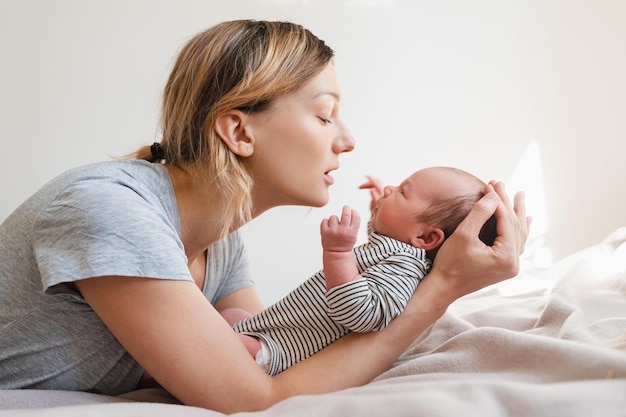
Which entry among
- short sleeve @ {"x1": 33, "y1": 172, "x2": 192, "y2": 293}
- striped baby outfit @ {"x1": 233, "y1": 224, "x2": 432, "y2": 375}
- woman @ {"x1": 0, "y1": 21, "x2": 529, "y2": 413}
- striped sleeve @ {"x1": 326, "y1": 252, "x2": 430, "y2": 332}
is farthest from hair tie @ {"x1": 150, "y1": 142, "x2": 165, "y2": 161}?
striped sleeve @ {"x1": 326, "y1": 252, "x2": 430, "y2": 332}

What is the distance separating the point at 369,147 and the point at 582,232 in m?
1.01

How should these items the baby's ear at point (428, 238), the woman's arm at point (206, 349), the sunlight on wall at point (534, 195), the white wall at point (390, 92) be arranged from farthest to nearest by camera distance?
the sunlight on wall at point (534, 195) < the white wall at point (390, 92) < the baby's ear at point (428, 238) < the woman's arm at point (206, 349)

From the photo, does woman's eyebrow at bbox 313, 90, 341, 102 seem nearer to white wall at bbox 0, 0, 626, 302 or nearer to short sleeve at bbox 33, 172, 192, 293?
short sleeve at bbox 33, 172, 192, 293

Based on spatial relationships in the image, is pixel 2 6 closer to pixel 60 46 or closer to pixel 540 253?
pixel 60 46

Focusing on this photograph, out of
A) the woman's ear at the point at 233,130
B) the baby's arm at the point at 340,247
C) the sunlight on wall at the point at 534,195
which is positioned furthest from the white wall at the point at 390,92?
the baby's arm at the point at 340,247

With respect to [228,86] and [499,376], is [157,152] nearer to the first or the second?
[228,86]

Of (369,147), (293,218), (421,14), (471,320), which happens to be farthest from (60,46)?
(471,320)

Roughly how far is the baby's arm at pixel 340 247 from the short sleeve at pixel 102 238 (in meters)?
0.24

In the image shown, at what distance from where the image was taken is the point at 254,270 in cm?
240

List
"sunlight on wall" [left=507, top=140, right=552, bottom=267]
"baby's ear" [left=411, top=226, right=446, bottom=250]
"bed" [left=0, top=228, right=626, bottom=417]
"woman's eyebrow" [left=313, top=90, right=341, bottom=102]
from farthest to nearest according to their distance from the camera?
"sunlight on wall" [left=507, top=140, right=552, bottom=267] → "woman's eyebrow" [left=313, top=90, right=341, bottom=102] → "baby's ear" [left=411, top=226, right=446, bottom=250] → "bed" [left=0, top=228, right=626, bottom=417]

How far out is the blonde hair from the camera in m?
1.31

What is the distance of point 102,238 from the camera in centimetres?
101

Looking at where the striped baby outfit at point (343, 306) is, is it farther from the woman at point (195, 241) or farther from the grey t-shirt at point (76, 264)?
the grey t-shirt at point (76, 264)

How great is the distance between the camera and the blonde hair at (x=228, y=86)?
131 cm
